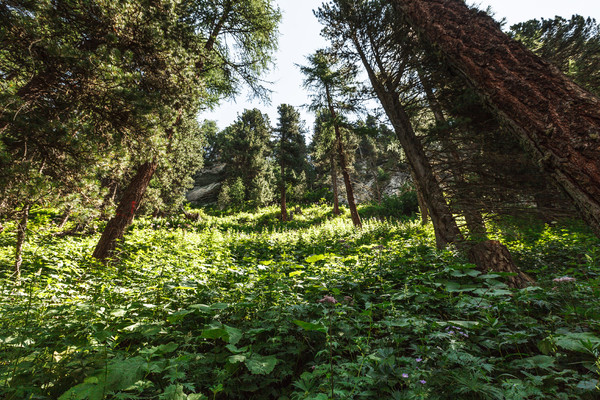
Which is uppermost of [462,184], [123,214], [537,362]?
[123,214]

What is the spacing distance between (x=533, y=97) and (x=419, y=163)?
2.81m

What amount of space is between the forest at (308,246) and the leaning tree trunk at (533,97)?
0.7 inches

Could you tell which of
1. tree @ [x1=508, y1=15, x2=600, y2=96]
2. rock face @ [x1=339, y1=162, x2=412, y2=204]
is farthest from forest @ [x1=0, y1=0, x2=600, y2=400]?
rock face @ [x1=339, y1=162, x2=412, y2=204]

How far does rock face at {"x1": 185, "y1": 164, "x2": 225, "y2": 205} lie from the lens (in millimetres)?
31608

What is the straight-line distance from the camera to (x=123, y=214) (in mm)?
5883

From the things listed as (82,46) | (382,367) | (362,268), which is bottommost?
(382,367)

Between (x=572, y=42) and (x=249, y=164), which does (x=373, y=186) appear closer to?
(x=249, y=164)

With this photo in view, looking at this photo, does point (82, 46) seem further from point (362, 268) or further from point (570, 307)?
point (570, 307)

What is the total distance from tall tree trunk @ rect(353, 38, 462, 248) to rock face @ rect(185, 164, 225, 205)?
27.7 metres

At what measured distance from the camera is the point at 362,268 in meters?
3.63

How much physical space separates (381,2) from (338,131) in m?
9.47

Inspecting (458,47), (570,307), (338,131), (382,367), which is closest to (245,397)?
(382,367)

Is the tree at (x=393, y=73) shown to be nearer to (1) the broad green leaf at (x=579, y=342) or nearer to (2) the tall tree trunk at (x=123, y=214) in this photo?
(1) the broad green leaf at (x=579, y=342)

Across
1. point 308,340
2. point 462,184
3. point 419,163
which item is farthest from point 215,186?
point 308,340
